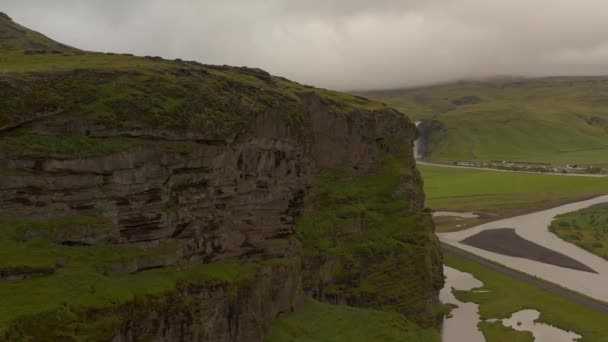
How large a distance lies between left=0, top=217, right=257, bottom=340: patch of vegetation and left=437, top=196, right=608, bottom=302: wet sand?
197ft

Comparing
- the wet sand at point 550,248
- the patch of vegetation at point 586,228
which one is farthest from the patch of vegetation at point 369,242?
the patch of vegetation at point 586,228

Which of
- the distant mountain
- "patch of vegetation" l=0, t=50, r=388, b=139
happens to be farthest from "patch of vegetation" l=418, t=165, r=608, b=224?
the distant mountain

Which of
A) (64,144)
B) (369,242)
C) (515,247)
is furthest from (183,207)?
(515,247)

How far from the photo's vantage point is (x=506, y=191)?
160 m

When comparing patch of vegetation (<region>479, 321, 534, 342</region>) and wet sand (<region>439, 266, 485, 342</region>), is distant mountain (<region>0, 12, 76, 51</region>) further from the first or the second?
patch of vegetation (<region>479, 321, 534, 342</region>)

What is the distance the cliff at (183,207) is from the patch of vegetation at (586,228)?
2165 inches

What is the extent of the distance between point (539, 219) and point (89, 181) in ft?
366

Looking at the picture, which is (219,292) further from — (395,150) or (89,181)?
(395,150)

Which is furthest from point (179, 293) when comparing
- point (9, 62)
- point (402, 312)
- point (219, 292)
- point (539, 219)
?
point (539, 219)

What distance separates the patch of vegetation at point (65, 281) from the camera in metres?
25.5

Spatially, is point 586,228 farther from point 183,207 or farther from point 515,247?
point 183,207

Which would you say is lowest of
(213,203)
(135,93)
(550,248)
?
(550,248)

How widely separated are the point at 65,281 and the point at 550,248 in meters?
87.2

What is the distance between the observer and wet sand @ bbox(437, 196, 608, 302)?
73.2 metres
